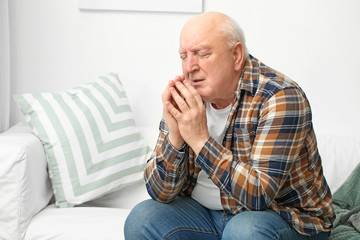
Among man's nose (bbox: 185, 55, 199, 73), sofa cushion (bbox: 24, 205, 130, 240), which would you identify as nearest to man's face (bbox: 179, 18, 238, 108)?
man's nose (bbox: 185, 55, 199, 73)

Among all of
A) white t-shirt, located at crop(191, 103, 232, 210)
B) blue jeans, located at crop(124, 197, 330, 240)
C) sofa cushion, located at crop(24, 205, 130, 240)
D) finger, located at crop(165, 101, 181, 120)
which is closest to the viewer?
blue jeans, located at crop(124, 197, 330, 240)

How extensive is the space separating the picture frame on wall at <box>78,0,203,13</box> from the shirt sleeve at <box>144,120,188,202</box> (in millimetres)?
956

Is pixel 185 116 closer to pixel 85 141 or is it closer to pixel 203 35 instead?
pixel 203 35

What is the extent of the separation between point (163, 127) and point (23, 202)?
2.03ft

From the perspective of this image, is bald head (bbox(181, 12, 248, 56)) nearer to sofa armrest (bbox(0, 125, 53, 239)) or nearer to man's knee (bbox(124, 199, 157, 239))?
man's knee (bbox(124, 199, 157, 239))

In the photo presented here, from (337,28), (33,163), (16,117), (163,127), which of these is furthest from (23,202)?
(337,28)

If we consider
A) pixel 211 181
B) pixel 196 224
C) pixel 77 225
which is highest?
pixel 211 181

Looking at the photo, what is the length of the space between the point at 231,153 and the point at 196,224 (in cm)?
28

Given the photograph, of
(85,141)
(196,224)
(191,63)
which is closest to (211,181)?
(196,224)

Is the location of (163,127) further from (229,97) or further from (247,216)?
(247,216)

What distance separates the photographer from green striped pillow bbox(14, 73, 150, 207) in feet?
6.47

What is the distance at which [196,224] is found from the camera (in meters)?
1.49

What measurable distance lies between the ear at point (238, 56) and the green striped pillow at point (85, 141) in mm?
781

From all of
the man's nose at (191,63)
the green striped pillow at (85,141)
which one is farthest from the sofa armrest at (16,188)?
the man's nose at (191,63)
